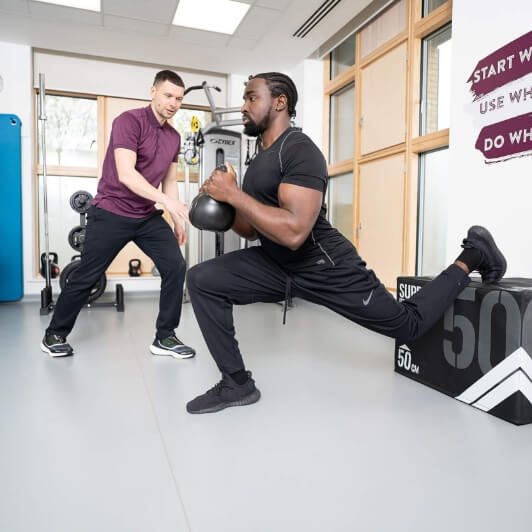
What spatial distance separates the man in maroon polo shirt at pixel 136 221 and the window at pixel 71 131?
3119mm

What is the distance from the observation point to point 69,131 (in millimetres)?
5238

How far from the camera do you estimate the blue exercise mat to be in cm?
459

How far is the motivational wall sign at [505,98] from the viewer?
93.6 inches

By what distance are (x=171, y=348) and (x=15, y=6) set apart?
351cm

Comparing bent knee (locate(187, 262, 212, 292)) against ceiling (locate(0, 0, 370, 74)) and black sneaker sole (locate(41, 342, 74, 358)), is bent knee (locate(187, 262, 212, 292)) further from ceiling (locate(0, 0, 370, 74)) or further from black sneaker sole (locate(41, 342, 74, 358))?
ceiling (locate(0, 0, 370, 74))

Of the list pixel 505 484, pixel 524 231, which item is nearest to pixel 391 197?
pixel 524 231

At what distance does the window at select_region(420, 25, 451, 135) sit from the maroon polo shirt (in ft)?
6.89

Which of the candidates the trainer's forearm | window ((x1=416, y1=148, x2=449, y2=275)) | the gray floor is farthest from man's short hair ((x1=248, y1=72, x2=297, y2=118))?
window ((x1=416, y1=148, x2=449, y2=275))

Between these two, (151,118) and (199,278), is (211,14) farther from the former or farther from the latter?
(199,278)

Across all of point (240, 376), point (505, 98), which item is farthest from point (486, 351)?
point (505, 98)

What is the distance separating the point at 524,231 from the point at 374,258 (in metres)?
1.80

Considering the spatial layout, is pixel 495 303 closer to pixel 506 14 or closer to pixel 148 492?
pixel 148 492

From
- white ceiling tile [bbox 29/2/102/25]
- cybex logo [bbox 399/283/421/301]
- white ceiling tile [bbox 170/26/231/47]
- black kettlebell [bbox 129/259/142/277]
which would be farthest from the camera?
black kettlebell [bbox 129/259/142/277]

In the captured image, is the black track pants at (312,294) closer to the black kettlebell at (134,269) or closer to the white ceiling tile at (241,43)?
the white ceiling tile at (241,43)
